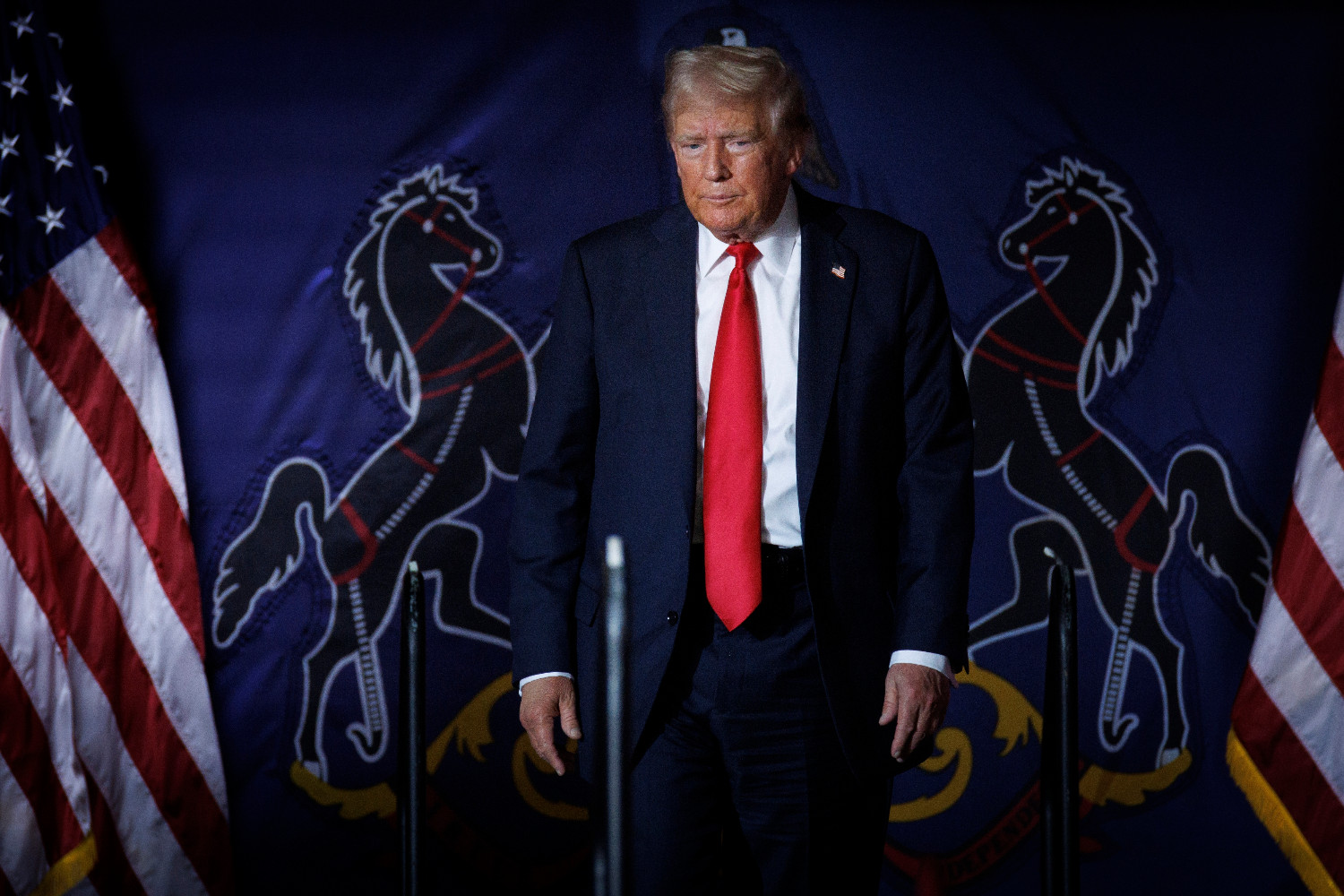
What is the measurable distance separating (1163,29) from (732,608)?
180 centimetres

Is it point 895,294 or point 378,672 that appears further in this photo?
point 378,672

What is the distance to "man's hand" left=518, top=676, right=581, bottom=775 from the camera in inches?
66.0

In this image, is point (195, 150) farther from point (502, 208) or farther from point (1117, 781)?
point (1117, 781)

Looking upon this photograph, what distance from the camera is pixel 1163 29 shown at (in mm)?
2734

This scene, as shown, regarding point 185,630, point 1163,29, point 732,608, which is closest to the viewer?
point 732,608

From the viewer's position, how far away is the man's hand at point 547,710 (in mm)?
1676

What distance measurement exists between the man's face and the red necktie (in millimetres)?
86

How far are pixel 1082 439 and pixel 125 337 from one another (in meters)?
1.89

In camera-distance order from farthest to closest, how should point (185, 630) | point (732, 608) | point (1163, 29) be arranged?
point (1163, 29), point (185, 630), point (732, 608)

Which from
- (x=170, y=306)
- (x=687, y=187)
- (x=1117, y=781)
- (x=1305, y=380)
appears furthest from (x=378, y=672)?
(x=1305, y=380)

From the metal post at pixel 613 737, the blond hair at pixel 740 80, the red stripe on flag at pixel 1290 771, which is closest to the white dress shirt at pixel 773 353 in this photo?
the blond hair at pixel 740 80

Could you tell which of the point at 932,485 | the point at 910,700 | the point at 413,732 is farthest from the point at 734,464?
the point at 413,732

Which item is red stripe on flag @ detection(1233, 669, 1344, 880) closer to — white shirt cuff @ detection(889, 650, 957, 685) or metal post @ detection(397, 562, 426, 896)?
white shirt cuff @ detection(889, 650, 957, 685)

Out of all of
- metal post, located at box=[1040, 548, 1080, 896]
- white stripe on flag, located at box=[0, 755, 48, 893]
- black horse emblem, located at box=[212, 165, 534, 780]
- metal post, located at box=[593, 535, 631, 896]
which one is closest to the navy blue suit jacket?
metal post, located at box=[1040, 548, 1080, 896]
